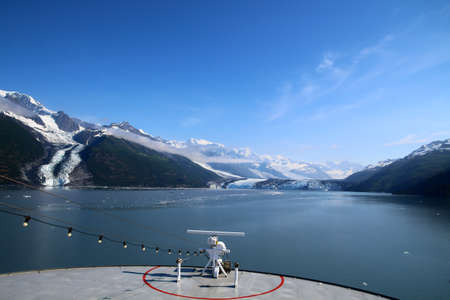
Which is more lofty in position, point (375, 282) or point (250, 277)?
point (250, 277)

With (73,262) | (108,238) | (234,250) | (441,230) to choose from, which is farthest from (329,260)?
(441,230)

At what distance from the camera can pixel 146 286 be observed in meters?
21.7

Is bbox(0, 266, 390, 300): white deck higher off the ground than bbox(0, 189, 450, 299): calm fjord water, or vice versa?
bbox(0, 266, 390, 300): white deck

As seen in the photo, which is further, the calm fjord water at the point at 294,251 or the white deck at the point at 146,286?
the calm fjord water at the point at 294,251

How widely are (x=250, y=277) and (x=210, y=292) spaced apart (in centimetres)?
536

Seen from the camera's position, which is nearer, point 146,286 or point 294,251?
A: point 146,286

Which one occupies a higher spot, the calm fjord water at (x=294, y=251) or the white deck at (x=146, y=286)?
the white deck at (x=146, y=286)

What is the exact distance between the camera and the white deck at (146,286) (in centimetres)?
1989

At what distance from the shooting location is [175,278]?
935 inches

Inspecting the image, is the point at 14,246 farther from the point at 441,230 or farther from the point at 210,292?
the point at 441,230

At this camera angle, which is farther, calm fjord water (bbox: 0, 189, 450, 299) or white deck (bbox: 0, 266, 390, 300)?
calm fjord water (bbox: 0, 189, 450, 299)

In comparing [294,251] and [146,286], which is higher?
[146,286]

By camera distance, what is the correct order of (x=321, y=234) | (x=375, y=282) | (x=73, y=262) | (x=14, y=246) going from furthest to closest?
(x=321, y=234) → (x=14, y=246) → (x=73, y=262) → (x=375, y=282)

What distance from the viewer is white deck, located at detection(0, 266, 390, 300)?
19891 mm
